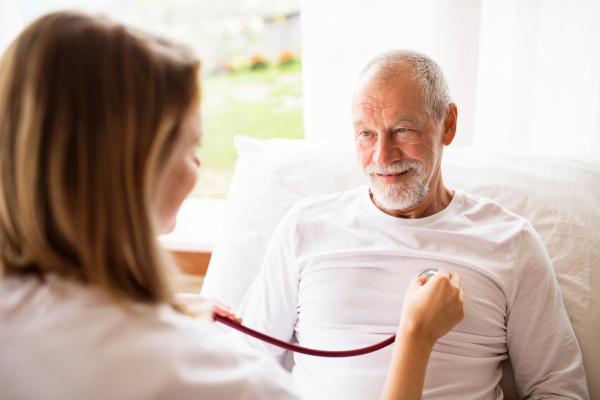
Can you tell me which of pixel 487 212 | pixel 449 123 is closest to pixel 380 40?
pixel 449 123

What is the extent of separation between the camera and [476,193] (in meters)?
1.42

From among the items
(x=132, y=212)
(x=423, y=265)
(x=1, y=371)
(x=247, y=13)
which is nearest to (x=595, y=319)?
(x=423, y=265)

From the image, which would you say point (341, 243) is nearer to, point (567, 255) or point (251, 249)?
point (251, 249)

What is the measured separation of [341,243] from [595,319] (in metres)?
0.73

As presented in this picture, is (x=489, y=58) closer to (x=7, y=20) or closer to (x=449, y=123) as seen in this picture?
(x=449, y=123)

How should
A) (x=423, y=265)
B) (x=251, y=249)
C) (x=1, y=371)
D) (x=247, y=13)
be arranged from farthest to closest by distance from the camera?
(x=247, y=13) < (x=251, y=249) < (x=423, y=265) < (x=1, y=371)

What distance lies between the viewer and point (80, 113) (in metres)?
0.52

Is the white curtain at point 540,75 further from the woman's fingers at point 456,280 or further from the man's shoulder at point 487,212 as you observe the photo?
the woman's fingers at point 456,280

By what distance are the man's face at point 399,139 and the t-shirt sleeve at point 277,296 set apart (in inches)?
11.8

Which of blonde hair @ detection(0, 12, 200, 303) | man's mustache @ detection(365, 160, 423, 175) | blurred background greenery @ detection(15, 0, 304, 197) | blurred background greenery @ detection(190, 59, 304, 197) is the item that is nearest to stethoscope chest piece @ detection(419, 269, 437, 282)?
man's mustache @ detection(365, 160, 423, 175)

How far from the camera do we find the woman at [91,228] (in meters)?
0.49

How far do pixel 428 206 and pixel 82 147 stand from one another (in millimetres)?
1008

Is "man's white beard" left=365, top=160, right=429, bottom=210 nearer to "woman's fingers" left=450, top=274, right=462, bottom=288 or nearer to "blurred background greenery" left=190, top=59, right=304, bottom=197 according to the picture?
"woman's fingers" left=450, top=274, right=462, bottom=288

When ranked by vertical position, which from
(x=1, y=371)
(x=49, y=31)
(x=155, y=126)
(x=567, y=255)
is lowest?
(x=567, y=255)
